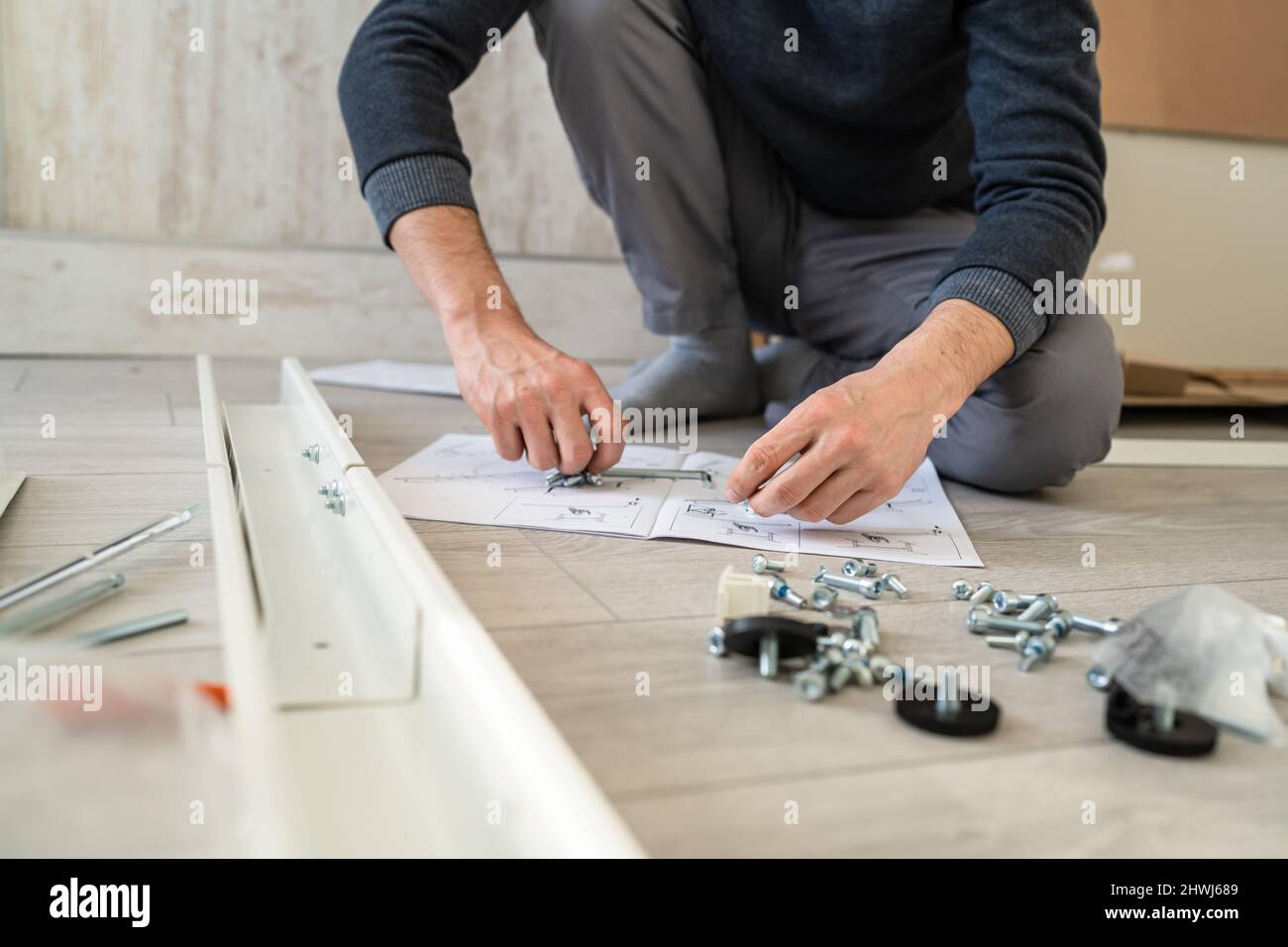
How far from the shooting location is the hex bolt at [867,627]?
77cm

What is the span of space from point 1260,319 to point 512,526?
2770mm

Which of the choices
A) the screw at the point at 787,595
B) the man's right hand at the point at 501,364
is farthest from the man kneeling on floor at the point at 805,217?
the screw at the point at 787,595

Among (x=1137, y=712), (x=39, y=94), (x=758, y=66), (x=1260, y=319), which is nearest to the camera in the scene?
(x=1137, y=712)

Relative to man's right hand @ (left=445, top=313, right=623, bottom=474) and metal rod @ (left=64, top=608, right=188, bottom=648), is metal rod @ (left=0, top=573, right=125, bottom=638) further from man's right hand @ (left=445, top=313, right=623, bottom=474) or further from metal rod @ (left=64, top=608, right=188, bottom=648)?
man's right hand @ (left=445, top=313, right=623, bottom=474)

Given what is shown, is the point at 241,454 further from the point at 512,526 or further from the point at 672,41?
the point at 672,41

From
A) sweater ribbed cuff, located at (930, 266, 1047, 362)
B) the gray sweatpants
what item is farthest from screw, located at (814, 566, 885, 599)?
the gray sweatpants

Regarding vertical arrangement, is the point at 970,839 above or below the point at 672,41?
below

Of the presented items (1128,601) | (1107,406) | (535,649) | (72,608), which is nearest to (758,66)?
(1107,406)

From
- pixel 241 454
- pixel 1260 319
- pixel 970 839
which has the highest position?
pixel 1260 319

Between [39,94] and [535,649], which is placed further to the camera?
[39,94]

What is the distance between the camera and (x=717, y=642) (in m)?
0.75

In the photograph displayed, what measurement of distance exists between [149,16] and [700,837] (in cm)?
224

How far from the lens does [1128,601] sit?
0.93m
